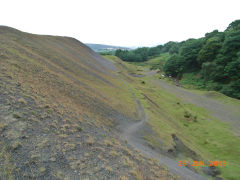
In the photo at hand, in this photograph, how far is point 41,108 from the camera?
931 cm

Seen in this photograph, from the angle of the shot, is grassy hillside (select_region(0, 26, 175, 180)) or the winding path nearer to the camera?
grassy hillside (select_region(0, 26, 175, 180))

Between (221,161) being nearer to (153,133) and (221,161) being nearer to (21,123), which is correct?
(153,133)

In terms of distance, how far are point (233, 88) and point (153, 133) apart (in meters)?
35.1

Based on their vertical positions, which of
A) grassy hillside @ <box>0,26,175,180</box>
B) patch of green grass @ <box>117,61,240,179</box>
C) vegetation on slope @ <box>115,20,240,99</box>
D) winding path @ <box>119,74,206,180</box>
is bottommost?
patch of green grass @ <box>117,61,240,179</box>

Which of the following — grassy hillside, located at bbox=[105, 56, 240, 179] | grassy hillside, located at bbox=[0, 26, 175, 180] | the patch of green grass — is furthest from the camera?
the patch of green grass

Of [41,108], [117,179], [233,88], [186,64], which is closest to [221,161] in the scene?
[117,179]
